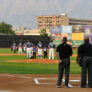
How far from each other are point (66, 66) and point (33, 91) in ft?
6.09

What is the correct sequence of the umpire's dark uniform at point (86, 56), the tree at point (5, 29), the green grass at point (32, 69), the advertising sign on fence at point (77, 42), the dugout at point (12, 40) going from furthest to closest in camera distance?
1. the tree at point (5, 29)
2. the dugout at point (12, 40)
3. the advertising sign on fence at point (77, 42)
4. the green grass at point (32, 69)
5. the umpire's dark uniform at point (86, 56)

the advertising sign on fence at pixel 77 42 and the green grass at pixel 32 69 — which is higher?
the advertising sign on fence at pixel 77 42

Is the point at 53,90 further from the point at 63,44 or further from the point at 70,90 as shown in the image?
the point at 63,44

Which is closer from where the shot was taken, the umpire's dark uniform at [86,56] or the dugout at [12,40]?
the umpire's dark uniform at [86,56]

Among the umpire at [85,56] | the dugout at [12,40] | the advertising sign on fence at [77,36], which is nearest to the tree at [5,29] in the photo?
the dugout at [12,40]

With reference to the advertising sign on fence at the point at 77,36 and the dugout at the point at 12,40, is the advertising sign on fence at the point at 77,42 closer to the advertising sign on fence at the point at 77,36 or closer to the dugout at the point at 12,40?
the advertising sign on fence at the point at 77,36

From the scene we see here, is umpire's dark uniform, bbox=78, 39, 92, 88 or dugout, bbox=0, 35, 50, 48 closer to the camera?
umpire's dark uniform, bbox=78, 39, 92, 88

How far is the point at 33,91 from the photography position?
1031 centimetres

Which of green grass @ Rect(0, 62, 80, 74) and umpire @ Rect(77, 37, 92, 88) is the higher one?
umpire @ Rect(77, 37, 92, 88)

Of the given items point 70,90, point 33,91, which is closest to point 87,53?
point 70,90

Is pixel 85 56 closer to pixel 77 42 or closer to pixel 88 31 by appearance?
pixel 88 31

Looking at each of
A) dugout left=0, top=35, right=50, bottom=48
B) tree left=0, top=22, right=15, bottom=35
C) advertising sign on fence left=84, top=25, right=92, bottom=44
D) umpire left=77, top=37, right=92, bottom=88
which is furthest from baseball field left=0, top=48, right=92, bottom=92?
tree left=0, top=22, right=15, bottom=35

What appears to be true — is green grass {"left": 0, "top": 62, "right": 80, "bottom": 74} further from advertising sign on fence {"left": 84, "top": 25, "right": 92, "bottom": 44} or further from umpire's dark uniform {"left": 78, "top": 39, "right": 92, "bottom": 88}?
advertising sign on fence {"left": 84, "top": 25, "right": 92, "bottom": 44}

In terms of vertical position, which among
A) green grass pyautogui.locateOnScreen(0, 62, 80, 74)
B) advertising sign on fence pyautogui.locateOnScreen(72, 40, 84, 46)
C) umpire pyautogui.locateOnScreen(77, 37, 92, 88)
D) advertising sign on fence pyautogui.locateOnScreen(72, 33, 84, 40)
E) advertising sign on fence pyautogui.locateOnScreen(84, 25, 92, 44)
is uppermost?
advertising sign on fence pyautogui.locateOnScreen(84, 25, 92, 44)
